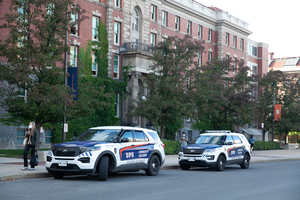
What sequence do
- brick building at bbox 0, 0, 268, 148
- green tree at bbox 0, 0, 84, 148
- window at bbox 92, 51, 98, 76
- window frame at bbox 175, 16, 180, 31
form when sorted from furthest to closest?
window frame at bbox 175, 16, 180, 31
window at bbox 92, 51, 98, 76
brick building at bbox 0, 0, 268, 148
green tree at bbox 0, 0, 84, 148

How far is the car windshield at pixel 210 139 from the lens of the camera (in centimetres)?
1929

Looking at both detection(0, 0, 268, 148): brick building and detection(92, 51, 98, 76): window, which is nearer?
detection(0, 0, 268, 148): brick building

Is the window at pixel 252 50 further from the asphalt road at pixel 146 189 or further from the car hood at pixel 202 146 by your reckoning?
the asphalt road at pixel 146 189

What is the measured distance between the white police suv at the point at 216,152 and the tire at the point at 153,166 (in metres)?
3.09

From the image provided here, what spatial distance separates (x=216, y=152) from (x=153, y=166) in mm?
4073

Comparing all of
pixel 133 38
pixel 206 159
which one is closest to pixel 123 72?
pixel 133 38

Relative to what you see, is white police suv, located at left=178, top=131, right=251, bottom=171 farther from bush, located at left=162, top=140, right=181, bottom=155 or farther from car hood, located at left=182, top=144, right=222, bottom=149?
bush, located at left=162, top=140, right=181, bottom=155

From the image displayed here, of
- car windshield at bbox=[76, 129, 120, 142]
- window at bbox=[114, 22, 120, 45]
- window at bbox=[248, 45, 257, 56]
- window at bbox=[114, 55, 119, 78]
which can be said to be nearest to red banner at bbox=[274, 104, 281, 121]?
window at bbox=[114, 55, 119, 78]

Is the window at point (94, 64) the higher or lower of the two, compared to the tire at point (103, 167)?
higher

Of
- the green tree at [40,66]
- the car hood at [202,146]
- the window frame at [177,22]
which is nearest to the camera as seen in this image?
the car hood at [202,146]

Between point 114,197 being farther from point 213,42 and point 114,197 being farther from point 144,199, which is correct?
point 213,42

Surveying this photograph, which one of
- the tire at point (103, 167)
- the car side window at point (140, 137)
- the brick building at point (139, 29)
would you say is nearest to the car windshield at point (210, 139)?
the car side window at point (140, 137)

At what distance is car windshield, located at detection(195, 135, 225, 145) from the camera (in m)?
19.3

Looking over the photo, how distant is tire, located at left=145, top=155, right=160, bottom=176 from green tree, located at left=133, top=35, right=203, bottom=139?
1344 centimetres
